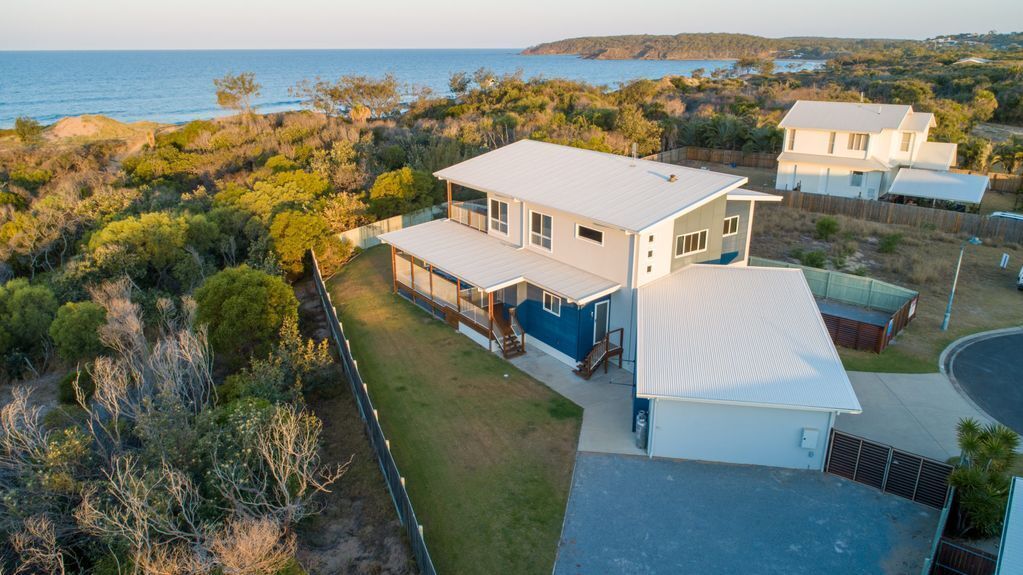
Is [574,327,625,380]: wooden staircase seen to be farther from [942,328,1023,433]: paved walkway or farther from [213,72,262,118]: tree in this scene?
[213,72,262,118]: tree

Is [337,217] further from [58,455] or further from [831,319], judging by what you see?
[831,319]

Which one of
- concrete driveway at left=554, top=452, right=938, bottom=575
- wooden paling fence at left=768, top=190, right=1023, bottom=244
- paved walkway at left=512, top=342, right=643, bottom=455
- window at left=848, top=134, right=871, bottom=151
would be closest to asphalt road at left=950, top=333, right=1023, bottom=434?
concrete driveway at left=554, top=452, right=938, bottom=575

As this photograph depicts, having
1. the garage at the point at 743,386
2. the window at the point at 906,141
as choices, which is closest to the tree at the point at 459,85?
the window at the point at 906,141

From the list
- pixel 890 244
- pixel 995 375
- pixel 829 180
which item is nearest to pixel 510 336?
pixel 995 375

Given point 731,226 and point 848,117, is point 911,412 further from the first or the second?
point 848,117

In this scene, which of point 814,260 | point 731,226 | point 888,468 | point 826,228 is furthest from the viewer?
point 826,228
